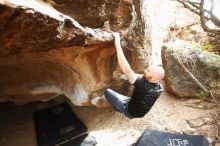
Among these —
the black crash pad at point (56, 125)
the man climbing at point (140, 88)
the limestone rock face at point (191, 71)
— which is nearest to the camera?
the man climbing at point (140, 88)

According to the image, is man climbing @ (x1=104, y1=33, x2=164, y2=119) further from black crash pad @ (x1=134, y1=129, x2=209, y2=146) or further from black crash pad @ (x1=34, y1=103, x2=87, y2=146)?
black crash pad @ (x1=34, y1=103, x2=87, y2=146)

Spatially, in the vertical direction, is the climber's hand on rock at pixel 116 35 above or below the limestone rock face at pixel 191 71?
above

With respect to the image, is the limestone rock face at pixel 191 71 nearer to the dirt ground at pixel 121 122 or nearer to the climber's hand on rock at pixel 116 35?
the dirt ground at pixel 121 122

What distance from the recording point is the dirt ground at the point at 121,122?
5.18m

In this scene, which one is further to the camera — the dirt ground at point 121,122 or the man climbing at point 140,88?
the dirt ground at point 121,122

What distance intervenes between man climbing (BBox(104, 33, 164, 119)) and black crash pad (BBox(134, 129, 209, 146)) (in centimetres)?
96

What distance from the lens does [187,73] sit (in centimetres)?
615

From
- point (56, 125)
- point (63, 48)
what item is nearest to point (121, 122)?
point (56, 125)

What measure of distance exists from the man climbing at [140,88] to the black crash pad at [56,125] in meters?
1.40

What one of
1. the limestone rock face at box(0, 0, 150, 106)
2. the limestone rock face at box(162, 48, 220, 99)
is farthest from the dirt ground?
the limestone rock face at box(0, 0, 150, 106)

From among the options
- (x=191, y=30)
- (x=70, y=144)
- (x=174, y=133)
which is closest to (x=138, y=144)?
(x=174, y=133)

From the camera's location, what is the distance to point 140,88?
383cm

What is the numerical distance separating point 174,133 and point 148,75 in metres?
1.83

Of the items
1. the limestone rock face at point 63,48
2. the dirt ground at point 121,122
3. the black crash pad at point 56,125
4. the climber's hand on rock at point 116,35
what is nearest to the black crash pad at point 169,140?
the dirt ground at point 121,122
